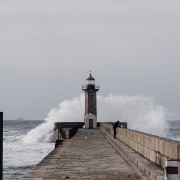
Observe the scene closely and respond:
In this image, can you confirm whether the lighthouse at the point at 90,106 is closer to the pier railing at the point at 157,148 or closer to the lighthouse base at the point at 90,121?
the lighthouse base at the point at 90,121

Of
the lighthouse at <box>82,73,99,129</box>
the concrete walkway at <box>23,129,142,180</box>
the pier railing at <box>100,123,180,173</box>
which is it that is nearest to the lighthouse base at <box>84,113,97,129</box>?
the lighthouse at <box>82,73,99,129</box>

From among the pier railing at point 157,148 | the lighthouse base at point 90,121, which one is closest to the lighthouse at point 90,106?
the lighthouse base at point 90,121

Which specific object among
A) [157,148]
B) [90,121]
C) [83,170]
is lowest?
[83,170]

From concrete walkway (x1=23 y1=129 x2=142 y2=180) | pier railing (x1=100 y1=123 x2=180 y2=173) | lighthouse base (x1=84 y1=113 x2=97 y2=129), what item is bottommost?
concrete walkway (x1=23 y1=129 x2=142 y2=180)

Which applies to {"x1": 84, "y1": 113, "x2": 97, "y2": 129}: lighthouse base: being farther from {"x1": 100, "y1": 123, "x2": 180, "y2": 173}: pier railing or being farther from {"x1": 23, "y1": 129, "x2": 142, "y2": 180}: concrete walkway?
{"x1": 23, "y1": 129, "x2": 142, "y2": 180}: concrete walkway

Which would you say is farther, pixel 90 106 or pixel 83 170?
pixel 90 106

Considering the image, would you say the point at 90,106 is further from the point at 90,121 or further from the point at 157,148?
the point at 157,148

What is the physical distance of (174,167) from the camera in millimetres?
7297

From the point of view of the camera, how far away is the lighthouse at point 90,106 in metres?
53.8

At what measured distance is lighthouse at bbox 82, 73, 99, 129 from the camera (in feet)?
177

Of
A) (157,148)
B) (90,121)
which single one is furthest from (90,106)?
(157,148)

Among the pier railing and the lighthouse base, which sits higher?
the lighthouse base

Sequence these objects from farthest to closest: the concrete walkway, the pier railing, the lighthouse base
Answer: the lighthouse base < the concrete walkway < the pier railing

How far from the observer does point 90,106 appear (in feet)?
181
